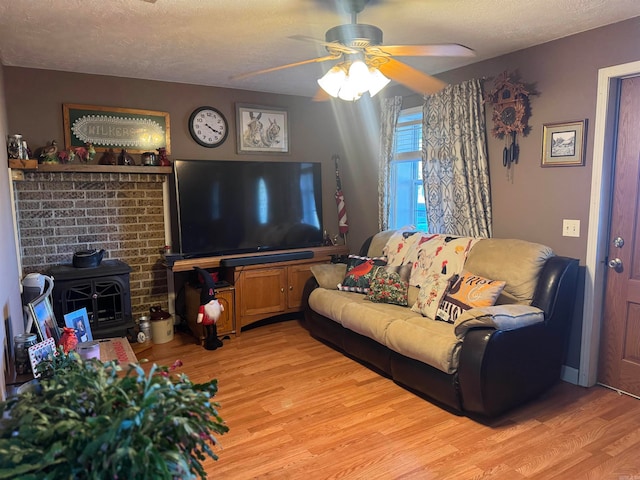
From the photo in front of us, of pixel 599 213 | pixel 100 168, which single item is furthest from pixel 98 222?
pixel 599 213

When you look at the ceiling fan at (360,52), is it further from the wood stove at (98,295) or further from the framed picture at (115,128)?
the wood stove at (98,295)

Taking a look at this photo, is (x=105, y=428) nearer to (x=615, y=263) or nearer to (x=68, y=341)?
(x=68, y=341)

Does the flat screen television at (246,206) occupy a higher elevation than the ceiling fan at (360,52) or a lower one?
lower

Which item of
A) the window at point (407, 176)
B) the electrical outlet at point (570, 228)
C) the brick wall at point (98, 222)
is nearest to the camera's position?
the electrical outlet at point (570, 228)

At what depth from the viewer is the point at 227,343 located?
406 cm

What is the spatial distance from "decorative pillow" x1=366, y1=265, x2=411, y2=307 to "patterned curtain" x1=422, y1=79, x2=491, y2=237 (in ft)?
2.06

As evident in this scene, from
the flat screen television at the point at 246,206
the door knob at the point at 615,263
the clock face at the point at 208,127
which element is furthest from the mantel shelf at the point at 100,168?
the door knob at the point at 615,263

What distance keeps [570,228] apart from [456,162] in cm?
104

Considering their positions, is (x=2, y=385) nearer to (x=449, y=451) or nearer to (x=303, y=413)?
(x=303, y=413)

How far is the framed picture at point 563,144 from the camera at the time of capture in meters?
3.01

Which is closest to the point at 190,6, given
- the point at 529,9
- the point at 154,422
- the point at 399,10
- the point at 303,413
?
the point at 399,10

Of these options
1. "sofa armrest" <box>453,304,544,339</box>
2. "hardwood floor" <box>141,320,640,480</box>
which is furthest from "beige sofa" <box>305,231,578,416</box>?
"hardwood floor" <box>141,320,640,480</box>

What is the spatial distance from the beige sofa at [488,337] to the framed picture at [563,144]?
0.62 m

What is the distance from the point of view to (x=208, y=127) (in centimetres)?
450
